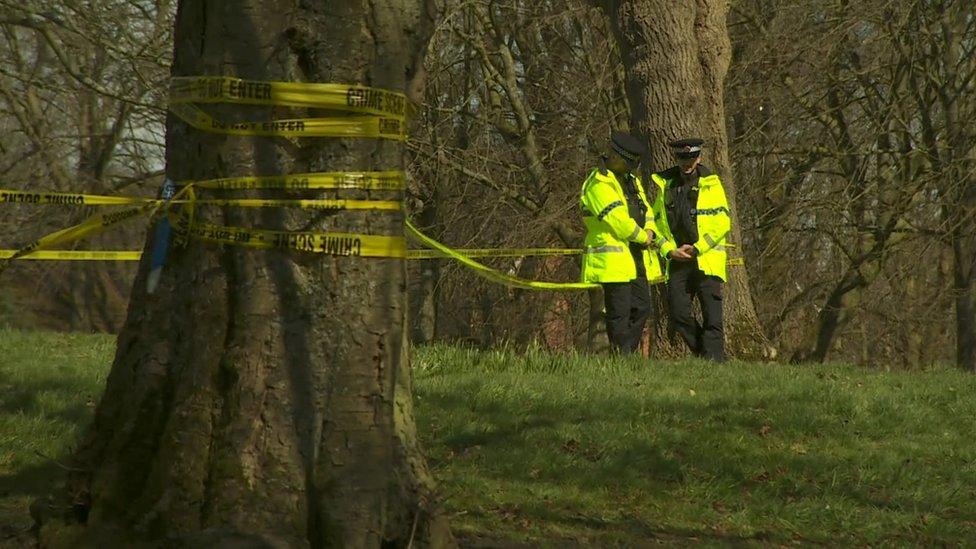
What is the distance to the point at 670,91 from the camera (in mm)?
12883

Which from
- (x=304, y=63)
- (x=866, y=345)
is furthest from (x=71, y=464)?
(x=866, y=345)

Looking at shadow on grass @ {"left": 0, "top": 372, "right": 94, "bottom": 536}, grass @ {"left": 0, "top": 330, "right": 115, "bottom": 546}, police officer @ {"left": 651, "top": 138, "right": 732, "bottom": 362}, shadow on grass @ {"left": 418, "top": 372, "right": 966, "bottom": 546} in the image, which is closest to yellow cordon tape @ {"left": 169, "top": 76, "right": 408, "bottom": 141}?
grass @ {"left": 0, "top": 330, "right": 115, "bottom": 546}

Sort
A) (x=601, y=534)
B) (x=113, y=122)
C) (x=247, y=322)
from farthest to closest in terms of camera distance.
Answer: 1. (x=113, y=122)
2. (x=601, y=534)
3. (x=247, y=322)

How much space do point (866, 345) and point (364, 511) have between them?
28.3m

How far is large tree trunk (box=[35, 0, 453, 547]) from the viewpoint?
15.1 ft

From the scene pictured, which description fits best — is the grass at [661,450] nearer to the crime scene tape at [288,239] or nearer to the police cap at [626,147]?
the crime scene tape at [288,239]

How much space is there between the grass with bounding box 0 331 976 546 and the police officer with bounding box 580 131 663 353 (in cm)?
120

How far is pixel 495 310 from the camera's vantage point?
75.7ft

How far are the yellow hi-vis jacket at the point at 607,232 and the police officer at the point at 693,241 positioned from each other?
444 mm

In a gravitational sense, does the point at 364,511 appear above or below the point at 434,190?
below

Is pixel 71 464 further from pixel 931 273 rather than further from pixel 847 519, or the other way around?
pixel 931 273

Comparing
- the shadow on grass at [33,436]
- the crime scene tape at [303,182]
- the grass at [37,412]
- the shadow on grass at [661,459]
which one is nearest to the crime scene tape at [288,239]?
the crime scene tape at [303,182]

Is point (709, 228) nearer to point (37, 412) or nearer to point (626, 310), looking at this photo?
point (626, 310)

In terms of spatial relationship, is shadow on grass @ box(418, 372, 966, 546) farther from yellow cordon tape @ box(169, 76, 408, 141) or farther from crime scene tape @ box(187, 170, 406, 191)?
yellow cordon tape @ box(169, 76, 408, 141)
